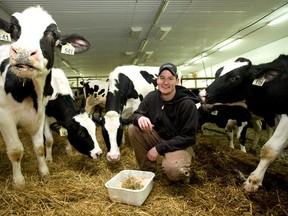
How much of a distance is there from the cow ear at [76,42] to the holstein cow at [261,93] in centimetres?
202

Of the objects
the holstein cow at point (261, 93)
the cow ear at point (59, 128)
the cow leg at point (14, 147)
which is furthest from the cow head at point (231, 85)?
the cow leg at point (14, 147)

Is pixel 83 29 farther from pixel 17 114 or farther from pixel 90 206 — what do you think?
pixel 90 206

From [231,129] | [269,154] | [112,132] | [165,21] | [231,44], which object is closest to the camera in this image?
[269,154]

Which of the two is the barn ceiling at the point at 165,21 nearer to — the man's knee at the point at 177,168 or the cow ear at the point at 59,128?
the cow ear at the point at 59,128

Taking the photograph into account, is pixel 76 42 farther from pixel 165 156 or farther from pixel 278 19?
pixel 278 19

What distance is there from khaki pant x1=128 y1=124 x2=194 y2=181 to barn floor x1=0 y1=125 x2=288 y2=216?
231 mm

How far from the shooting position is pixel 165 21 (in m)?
8.59

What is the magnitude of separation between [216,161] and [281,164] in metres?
1.38

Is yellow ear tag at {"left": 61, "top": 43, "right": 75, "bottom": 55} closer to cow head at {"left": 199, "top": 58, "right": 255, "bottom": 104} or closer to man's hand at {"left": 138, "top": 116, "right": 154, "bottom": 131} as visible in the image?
man's hand at {"left": 138, "top": 116, "right": 154, "bottom": 131}

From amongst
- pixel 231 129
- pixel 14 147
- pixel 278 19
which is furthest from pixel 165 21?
pixel 14 147

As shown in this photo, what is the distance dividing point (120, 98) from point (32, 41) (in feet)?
9.15

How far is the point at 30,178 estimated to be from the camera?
344 cm

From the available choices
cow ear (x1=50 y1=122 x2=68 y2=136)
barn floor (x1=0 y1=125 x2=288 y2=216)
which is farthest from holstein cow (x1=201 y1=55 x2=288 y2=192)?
cow ear (x1=50 y1=122 x2=68 y2=136)

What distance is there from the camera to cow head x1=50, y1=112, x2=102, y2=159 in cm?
405
